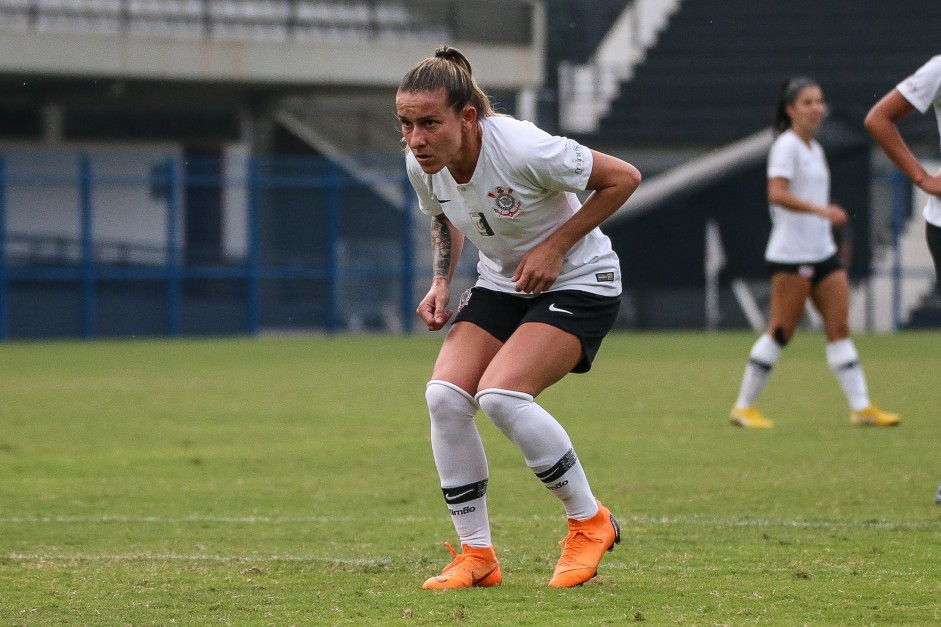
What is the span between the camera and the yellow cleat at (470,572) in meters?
4.69

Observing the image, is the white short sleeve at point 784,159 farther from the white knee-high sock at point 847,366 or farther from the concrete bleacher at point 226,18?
the concrete bleacher at point 226,18

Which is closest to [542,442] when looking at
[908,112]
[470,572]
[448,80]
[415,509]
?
[470,572]

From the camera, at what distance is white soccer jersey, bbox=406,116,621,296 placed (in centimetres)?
457

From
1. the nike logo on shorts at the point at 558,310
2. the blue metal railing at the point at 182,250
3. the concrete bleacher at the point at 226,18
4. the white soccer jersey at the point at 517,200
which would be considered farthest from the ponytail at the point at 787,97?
the concrete bleacher at the point at 226,18

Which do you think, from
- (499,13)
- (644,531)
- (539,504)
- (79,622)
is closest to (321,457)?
(539,504)

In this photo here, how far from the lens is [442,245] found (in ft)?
16.7

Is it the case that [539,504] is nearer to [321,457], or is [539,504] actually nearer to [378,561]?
[378,561]

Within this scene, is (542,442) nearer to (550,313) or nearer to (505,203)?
(550,313)

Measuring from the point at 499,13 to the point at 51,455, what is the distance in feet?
72.2

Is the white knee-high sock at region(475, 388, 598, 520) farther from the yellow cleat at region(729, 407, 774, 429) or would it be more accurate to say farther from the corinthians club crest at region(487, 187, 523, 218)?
the yellow cleat at region(729, 407, 774, 429)

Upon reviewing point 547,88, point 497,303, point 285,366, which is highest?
point 547,88

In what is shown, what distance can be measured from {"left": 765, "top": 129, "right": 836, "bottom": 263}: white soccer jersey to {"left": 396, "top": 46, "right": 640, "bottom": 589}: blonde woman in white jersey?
4.88 meters

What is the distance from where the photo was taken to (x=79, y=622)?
165 inches

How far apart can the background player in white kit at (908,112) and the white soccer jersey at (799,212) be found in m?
3.20
